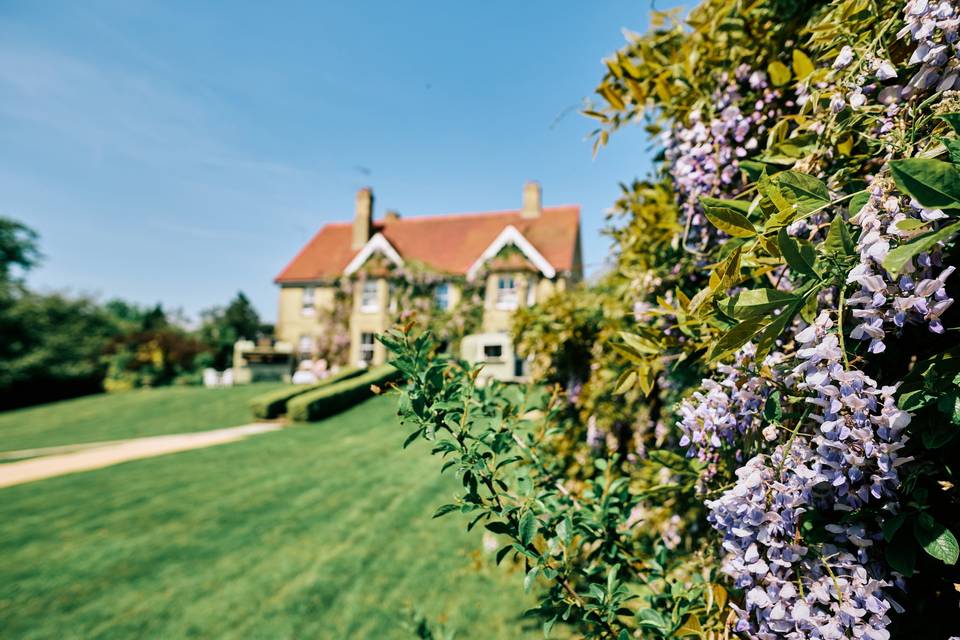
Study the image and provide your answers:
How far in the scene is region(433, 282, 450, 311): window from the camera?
78.5 ft

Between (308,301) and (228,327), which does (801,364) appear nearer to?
(308,301)

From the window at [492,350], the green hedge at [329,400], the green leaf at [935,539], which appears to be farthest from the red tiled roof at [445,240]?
the green leaf at [935,539]

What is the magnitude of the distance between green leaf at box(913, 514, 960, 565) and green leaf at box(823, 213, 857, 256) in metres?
0.55

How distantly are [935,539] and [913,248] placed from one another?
1.96ft

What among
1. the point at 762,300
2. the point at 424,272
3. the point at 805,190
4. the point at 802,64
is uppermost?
the point at 424,272

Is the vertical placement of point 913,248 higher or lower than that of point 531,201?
lower

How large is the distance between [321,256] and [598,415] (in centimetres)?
2655

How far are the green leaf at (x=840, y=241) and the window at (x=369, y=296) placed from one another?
24286mm

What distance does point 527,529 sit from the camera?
1360mm

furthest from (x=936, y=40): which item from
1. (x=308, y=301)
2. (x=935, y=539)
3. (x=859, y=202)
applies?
(x=308, y=301)

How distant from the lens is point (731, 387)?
1273 millimetres

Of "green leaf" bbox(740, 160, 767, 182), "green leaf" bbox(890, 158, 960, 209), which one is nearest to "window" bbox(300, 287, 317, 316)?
"green leaf" bbox(740, 160, 767, 182)

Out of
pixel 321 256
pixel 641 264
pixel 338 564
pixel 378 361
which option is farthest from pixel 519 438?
pixel 321 256

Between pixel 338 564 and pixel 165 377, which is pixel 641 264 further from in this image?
pixel 165 377
